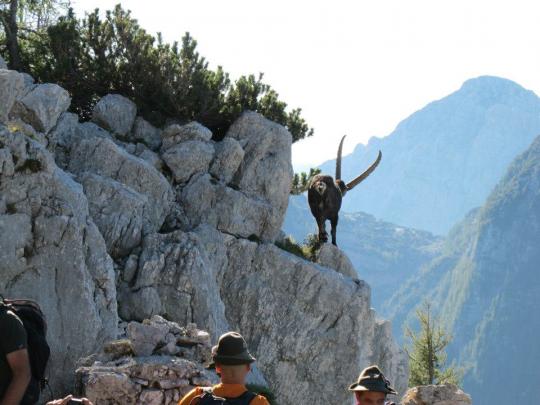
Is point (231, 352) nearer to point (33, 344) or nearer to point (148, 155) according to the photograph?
point (33, 344)

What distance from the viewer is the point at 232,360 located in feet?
20.6

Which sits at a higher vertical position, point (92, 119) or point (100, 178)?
point (92, 119)

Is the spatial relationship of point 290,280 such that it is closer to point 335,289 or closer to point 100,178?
point 335,289

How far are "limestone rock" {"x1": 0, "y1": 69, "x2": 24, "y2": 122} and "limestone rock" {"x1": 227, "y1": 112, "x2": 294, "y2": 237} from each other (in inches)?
322

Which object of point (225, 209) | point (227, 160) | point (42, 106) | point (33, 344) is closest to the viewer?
point (33, 344)

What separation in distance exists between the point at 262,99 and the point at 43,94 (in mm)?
9265

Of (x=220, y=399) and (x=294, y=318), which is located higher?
(x=294, y=318)

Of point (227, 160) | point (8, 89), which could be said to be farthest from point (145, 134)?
point (8, 89)

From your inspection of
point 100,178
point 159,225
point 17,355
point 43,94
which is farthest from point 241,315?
point 17,355

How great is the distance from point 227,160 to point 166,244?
18.1 ft

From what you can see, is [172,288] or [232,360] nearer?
[232,360]

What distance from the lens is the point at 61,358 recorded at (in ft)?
45.2

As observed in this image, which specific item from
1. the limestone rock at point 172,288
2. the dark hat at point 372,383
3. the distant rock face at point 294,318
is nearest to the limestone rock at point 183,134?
the distant rock face at point 294,318

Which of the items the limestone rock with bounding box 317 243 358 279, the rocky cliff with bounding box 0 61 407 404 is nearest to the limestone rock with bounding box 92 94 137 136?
the rocky cliff with bounding box 0 61 407 404
